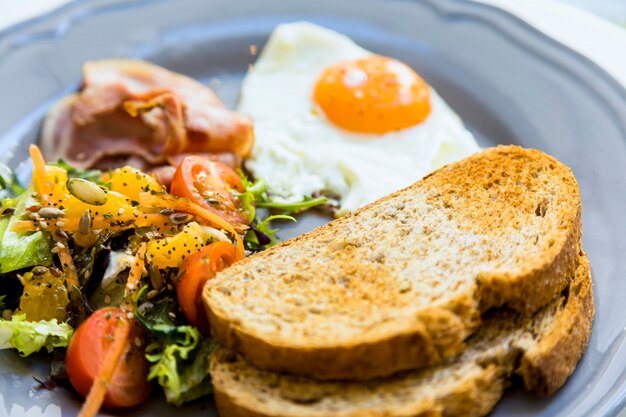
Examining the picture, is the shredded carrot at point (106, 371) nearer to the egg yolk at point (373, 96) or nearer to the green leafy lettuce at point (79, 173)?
the green leafy lettuce at point (79, 173)

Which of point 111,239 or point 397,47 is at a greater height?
point 397,47

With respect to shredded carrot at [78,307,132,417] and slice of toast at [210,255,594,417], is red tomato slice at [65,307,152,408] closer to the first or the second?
shredded carrot at [78,307,132,417]

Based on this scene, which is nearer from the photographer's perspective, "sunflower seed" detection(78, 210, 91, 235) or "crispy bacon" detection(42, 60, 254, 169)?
"sunflower seed" detection(78, 210, 91, 235)

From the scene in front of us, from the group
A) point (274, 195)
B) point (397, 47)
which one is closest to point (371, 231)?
point (274, 195)

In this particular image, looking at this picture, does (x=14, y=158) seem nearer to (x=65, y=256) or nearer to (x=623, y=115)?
(x=65, y=256)

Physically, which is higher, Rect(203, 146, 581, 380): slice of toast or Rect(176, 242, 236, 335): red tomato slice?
Rect(203, 146, 581, 380): slice of toast

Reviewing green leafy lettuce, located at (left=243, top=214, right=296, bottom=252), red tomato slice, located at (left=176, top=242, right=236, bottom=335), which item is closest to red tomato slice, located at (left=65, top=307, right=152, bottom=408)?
red tomato slice, located at (left=176, top=242, right=236, bottom=335)

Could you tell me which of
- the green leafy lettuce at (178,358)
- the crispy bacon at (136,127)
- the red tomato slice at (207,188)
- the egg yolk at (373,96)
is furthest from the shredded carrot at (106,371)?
the egg yolk at (373,96)
